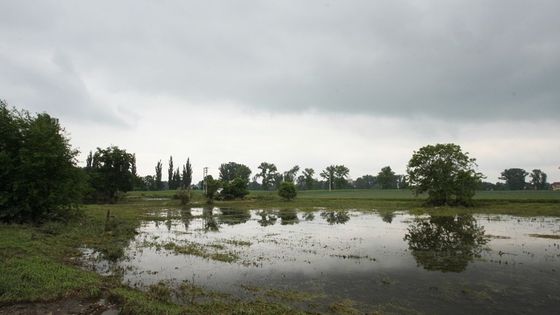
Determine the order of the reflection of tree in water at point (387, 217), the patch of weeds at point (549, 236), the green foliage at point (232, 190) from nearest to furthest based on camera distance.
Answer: the patch of weeds at point (549, 236) → the reflection of tree in water at point (387, 217) → the green foliage at point (232, 190)

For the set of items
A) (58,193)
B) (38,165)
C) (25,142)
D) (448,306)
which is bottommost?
(448,306)

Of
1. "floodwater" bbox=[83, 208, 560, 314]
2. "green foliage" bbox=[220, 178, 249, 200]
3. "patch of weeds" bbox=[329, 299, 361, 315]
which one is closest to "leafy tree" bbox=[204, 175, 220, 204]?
"green foliage" bbox=[220, 178, 249, 200]

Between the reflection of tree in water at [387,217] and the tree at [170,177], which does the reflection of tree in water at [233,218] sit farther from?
the tree at [170,177]

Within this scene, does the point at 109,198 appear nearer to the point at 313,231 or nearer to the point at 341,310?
the point at 313,231

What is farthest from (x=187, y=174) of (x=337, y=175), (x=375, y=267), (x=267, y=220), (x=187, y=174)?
(x=375, y=267)

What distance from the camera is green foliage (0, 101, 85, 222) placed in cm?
2647

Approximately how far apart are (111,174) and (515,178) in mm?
179905

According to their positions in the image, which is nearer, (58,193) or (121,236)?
(121,236)

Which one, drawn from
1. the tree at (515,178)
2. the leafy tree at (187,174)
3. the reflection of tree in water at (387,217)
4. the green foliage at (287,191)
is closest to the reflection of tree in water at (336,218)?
the reflection of tree in water at (387,217)

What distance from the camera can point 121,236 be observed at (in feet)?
85.3

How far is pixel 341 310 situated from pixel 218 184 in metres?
70.4

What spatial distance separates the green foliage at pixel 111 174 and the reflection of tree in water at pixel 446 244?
206 ft

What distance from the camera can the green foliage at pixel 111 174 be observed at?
76000 millimetres

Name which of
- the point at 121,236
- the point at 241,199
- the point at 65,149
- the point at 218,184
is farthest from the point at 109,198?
the point at 121,236
